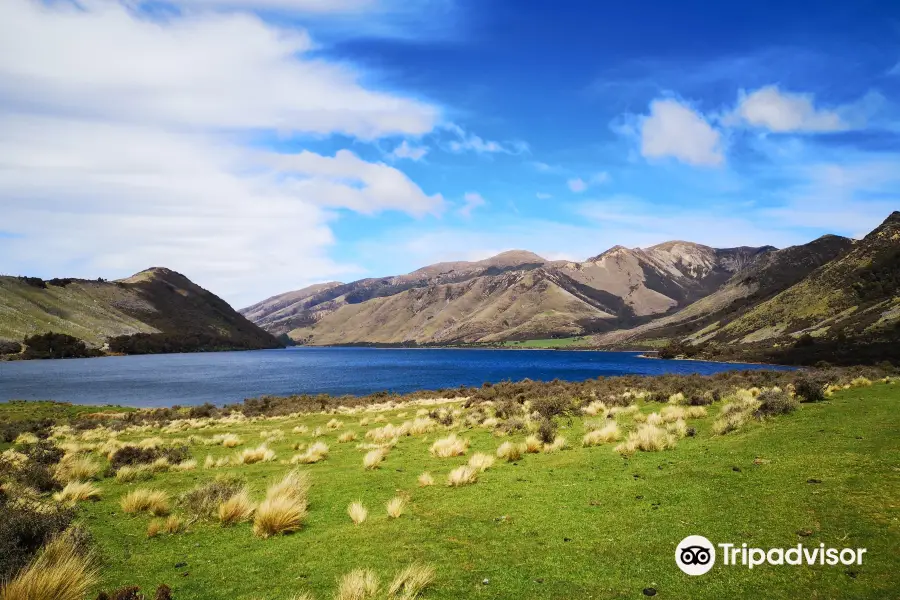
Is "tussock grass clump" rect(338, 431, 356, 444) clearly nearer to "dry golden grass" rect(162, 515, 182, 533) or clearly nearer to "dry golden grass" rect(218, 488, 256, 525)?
"dry golden grass" rect(218, 488, 256, 525)

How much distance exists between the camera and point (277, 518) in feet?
31.2

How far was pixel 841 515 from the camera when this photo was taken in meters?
7.20

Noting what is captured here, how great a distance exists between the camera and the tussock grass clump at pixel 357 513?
984 cm

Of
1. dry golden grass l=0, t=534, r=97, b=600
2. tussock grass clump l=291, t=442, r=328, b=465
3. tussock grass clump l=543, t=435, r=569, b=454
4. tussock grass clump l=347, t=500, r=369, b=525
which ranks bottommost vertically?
tussock grass clump l=291, t=442, r=328, b=465

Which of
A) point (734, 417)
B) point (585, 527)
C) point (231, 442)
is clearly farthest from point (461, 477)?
point (231, 442)

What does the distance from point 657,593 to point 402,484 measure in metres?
8.21

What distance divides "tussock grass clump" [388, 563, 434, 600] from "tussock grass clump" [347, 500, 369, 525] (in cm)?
317

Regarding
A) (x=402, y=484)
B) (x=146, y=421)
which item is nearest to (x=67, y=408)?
(x=146, y=421)

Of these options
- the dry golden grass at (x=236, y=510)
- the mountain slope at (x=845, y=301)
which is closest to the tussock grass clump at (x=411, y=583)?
the dry golden grass at (x=236, y=510)

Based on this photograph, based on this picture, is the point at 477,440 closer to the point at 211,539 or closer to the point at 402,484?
the point at 402,484

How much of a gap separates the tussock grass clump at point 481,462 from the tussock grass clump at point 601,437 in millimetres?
3770

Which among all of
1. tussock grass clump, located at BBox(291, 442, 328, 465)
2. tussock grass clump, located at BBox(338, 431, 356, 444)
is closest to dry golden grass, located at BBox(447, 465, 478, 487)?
tussock grass clump, located at BBox(291, 442, 328, 465)

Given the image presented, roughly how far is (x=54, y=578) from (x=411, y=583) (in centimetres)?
483

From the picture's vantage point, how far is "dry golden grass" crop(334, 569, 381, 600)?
607 cm
